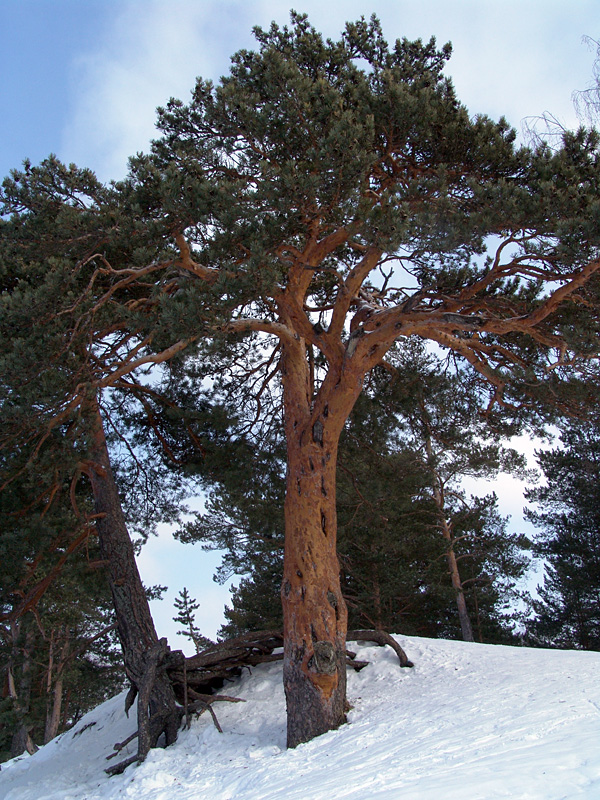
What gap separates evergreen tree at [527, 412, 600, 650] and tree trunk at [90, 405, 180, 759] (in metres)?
14.1

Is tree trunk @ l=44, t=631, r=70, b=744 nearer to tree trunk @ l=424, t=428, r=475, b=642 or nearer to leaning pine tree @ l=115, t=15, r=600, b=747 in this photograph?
tree trunk @ l=424, t=428, r=475, b=642

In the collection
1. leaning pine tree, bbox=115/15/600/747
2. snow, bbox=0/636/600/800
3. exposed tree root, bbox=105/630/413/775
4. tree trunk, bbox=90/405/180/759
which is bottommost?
snow, bbox=0/636/600/800

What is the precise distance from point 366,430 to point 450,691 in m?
4.35

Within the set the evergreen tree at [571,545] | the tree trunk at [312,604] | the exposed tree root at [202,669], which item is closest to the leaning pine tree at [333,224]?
the tree trunk at [312,604]

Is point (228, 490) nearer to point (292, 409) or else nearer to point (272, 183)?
point (292, 409)

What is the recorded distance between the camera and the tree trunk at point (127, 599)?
25.1 ft

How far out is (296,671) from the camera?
6441mm

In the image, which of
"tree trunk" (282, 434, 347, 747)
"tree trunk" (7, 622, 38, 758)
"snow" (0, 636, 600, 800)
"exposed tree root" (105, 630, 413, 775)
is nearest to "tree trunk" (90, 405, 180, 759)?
"exposed tree root" (105, 630, 413, 775)

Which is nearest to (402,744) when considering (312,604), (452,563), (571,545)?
(312,604)

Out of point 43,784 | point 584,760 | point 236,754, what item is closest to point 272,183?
point 584,760

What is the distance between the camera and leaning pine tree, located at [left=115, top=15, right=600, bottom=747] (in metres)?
6.24

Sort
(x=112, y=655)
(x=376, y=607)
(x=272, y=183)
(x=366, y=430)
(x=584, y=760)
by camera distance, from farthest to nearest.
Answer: (x=112, y=655) → (x=376, y=607) → (x=366, y=430) → (x=272, y=183) → (x=584, y=760)

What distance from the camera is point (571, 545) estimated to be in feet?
62.0

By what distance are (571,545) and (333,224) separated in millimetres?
15922
